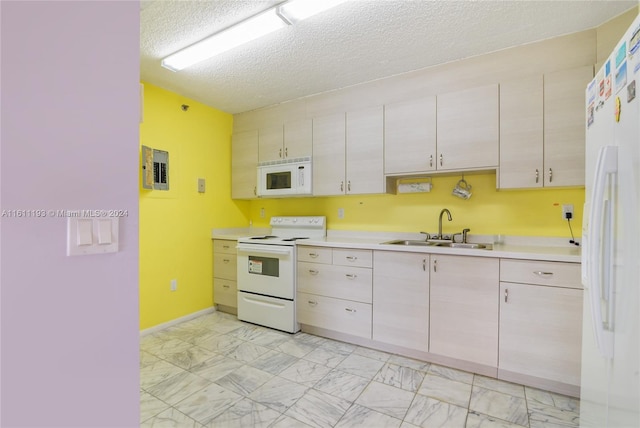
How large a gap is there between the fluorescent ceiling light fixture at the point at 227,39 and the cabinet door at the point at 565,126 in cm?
197

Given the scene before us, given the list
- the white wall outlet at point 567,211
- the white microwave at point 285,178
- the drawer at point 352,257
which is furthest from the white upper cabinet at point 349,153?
the white wall outlet at point 567,211

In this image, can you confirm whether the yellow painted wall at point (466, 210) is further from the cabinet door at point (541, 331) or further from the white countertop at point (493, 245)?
the cabinet door at point (541, 331)

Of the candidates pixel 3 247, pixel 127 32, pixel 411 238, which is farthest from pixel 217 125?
pixel 3 247

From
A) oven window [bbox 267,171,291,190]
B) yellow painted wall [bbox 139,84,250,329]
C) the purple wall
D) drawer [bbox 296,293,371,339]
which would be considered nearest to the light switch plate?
the purple wall

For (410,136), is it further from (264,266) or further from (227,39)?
(264,266)

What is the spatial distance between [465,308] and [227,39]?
2666mm

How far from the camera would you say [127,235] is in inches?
31.8

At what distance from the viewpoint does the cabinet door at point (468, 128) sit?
2.29m

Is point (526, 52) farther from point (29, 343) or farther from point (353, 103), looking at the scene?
point (29, 343)

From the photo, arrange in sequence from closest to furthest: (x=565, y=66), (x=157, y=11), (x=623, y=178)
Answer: (x=623, y=178) < (x=157, y=11) < (x=565, y=66)

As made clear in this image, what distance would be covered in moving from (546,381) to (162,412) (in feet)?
8.05

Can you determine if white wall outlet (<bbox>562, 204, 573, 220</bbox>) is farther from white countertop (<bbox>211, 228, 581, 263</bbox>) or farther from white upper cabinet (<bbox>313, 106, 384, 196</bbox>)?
white upper cabinet (<bbox>313, 106, 384, 196</bbox>)

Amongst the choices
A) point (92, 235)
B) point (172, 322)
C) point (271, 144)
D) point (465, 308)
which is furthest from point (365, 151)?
point (172, 322)

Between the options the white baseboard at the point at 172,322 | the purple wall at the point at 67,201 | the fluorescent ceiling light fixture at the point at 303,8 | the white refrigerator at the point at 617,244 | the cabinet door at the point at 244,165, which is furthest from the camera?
the cabinet door at the point at 244,165
